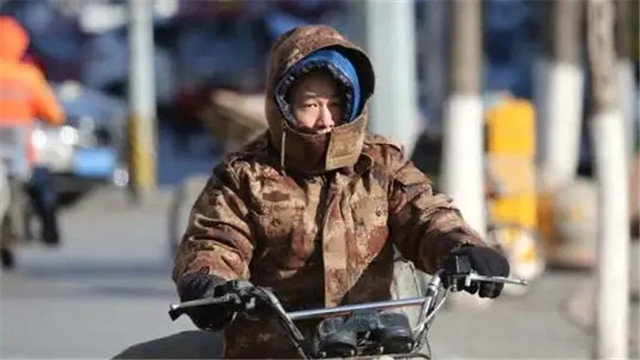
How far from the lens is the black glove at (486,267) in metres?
4.48

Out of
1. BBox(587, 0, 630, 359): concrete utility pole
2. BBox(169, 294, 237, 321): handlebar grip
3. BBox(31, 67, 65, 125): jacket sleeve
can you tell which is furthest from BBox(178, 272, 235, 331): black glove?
BBox(31, 67, 65, 125): jacket sleeve

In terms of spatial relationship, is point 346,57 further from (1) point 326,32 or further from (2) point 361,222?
(2) point 361,222

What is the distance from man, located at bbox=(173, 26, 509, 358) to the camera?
4.83m

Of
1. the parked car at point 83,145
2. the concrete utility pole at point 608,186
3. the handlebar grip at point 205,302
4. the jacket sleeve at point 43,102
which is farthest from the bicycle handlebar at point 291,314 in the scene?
the parked car at point 83,145

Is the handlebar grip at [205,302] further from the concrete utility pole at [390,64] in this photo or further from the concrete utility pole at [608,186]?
the concrete utility pole at [390,64]

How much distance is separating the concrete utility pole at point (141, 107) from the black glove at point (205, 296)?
21772mm

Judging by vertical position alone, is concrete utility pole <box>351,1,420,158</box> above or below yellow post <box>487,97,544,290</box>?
above

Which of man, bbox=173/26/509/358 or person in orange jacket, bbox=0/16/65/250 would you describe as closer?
man, bbox=173/26/509/358

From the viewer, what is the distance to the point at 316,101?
4.85 meters

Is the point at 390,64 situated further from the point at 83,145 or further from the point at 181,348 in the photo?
the point at 83,145

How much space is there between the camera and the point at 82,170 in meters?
26.0

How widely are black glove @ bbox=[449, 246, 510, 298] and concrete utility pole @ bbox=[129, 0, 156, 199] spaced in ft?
71.6

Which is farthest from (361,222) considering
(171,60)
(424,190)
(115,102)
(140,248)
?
(171,60)

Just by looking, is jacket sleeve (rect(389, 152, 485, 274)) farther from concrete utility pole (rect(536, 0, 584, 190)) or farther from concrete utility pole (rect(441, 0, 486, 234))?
concrete utility pole (rect(536, 0, 584, 190))
